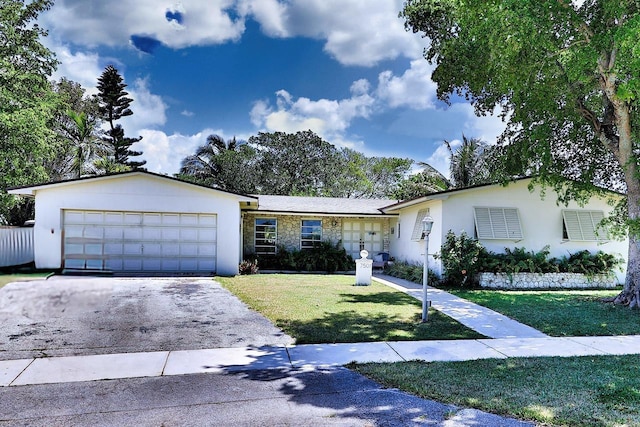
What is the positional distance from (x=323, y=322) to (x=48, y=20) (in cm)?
2194

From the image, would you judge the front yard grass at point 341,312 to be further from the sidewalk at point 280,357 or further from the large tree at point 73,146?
the large tree at point 73,146

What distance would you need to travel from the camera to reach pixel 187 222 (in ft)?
50.6

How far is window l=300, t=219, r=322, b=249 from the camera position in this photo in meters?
19.7

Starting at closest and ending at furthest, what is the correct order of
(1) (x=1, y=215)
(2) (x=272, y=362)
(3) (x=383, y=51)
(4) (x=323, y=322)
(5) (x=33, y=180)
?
(2) (x=272, y=362)
(4) (x=323, y=322)
(3) (x=383, y=51)
(5) (x=33, y=180)
(1) (x=1, y=215)

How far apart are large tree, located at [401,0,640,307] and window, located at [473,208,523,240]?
1807 mm

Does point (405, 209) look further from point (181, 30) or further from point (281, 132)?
point (281, 132)

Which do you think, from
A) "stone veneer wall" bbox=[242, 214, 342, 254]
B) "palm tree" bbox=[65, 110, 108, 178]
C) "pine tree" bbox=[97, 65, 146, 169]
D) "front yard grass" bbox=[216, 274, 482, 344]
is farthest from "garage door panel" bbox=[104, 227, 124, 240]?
"pine tree" bbox=[97, 65, 146, 169]

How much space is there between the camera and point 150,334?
706cm

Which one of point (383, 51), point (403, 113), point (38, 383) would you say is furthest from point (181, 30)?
point (403, 113)

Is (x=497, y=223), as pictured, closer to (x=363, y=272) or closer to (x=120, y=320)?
(x=363, y=272)

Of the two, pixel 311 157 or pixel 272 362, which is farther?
pixel 311 157

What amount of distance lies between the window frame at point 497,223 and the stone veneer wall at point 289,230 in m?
7.28

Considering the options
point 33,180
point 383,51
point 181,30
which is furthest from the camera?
point 33,180

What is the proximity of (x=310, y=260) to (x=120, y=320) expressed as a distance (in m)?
10.7
